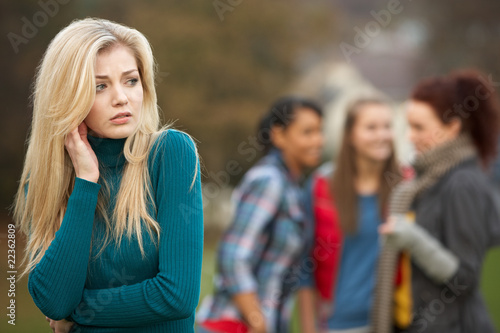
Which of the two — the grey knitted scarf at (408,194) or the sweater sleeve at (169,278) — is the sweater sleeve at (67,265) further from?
the grey knitted scarf at (408,194)

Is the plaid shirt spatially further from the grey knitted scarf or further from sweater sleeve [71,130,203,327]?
sweater sleeve [71,130,203,327]

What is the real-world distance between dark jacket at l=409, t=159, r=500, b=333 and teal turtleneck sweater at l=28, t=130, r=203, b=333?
5.85 feet

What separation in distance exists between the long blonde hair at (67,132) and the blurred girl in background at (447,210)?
72.4 inches

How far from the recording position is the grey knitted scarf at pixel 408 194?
3361 millimetres

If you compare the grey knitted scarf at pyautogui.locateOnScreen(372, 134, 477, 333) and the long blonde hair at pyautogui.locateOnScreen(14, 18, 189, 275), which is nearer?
the long blonde hair at pyautogui.locateOnScreen(14, 18, 189, 275)

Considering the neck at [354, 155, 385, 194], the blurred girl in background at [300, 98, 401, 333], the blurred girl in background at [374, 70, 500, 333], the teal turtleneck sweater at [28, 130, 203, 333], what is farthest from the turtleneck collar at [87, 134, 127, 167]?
the neck at [354, 155, 385, 194]

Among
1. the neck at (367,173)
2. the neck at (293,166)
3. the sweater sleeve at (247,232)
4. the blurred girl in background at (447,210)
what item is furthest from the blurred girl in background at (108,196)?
the neck at (367,173)

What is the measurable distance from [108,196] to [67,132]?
0.20 metres

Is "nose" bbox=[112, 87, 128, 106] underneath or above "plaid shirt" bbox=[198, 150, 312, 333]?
above

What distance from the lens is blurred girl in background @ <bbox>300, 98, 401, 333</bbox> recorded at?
12.5ft

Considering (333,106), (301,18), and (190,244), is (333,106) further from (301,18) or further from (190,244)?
(190,244)

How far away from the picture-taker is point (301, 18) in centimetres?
1800

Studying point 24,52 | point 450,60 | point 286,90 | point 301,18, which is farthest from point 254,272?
point 450,60

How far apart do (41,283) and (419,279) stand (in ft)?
6.97
